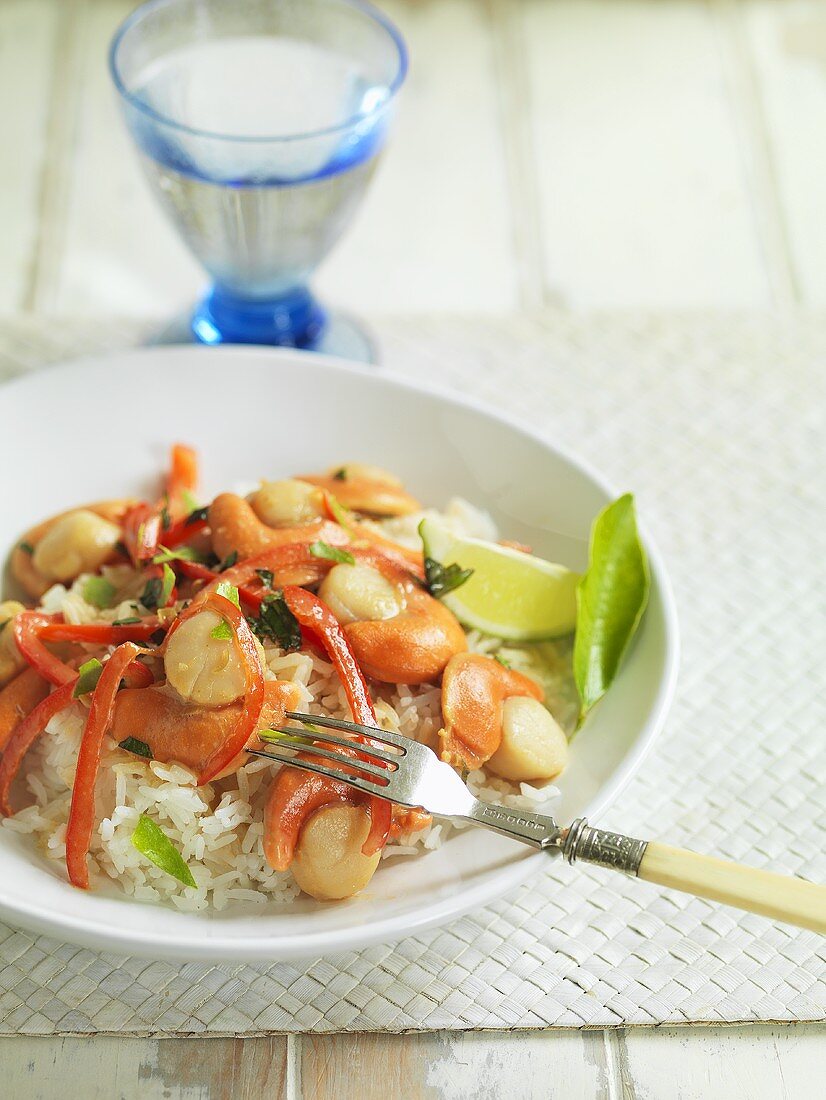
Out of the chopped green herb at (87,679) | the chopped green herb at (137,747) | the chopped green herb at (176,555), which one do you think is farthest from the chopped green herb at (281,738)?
the chopped green herb at (176,555)

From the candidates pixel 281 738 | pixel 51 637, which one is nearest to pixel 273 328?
pixel 51 637

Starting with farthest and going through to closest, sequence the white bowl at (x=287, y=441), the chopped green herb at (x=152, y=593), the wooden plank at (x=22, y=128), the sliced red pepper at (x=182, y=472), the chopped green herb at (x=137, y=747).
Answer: the wooden plank at (x=22, y=128) < the sliced red pepper at (x=182, y=472) < the white bowl at (x=287, y=441) < the chopped green herb at (x=152, y=593) < the chopped green herb at (x=137, y=747)

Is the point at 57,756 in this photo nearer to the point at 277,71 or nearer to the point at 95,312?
the point at 95,312

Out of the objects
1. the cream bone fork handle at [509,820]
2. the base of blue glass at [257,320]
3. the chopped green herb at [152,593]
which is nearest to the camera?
the cream bone fork handle at [509,820]

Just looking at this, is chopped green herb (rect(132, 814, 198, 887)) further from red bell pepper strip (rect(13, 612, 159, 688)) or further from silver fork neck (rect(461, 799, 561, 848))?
silver fork neck (rect(461, 799, 561, 848))

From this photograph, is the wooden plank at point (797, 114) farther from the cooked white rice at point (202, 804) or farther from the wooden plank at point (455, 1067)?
the wooden plank at point (455, 1067)
